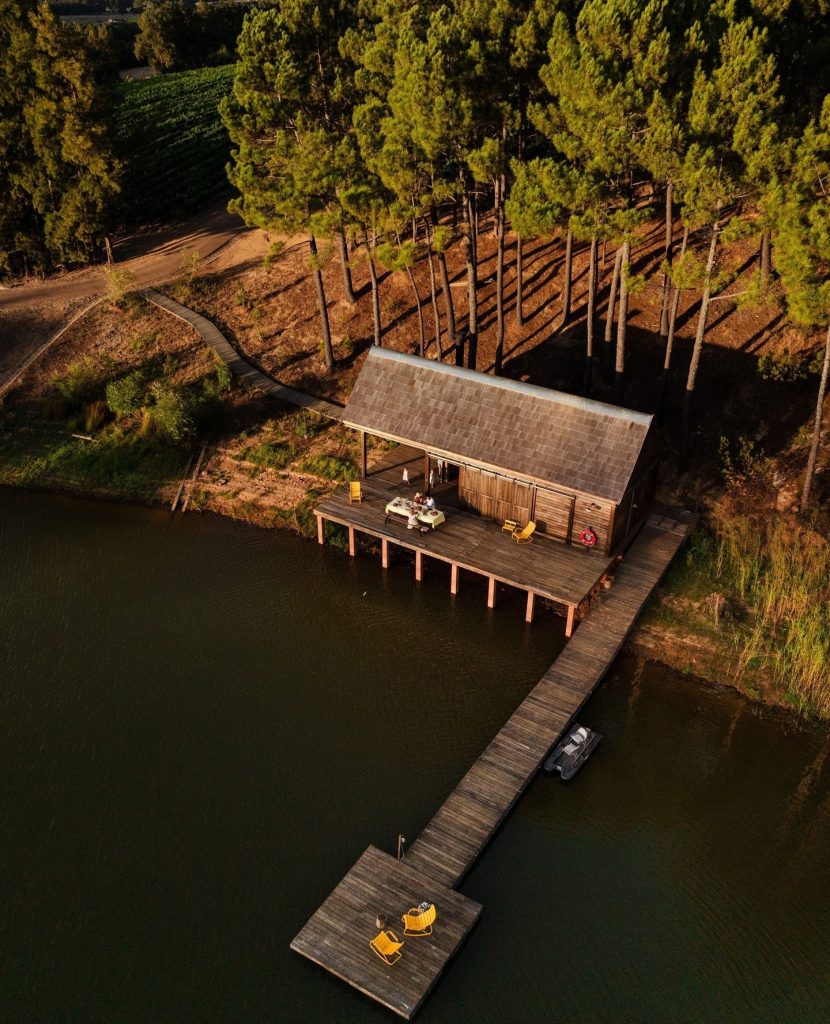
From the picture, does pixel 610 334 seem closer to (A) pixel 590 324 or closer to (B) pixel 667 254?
(A) pixel 590 324

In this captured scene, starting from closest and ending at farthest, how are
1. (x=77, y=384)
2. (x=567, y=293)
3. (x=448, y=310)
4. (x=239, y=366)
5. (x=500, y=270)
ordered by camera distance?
(x=500, y=270)
(x=567, y=293)
(x=448, y=310)
(x=77, y=384)
(x=239, y=366)

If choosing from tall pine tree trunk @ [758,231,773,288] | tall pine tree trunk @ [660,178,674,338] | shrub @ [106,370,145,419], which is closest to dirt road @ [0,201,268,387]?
shrub @ [106,370,145,419]

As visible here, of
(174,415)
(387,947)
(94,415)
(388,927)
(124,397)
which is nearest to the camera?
(387,947)

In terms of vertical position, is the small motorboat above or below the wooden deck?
below

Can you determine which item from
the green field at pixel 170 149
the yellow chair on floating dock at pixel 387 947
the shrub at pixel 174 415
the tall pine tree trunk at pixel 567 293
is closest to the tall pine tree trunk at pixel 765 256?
the tall pine tree trunk at pixel 567 293

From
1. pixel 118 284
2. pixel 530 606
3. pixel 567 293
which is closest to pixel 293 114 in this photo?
pixel 567 293

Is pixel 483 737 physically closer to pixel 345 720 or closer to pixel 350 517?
pixel 345 720

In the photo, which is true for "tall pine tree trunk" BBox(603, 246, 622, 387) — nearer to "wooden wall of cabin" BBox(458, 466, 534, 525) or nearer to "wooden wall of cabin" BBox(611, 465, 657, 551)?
"wooden wall of cabin" BBox(611, 465, 657, 551)

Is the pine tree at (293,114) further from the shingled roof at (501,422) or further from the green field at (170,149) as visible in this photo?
the green field at (170,149)
